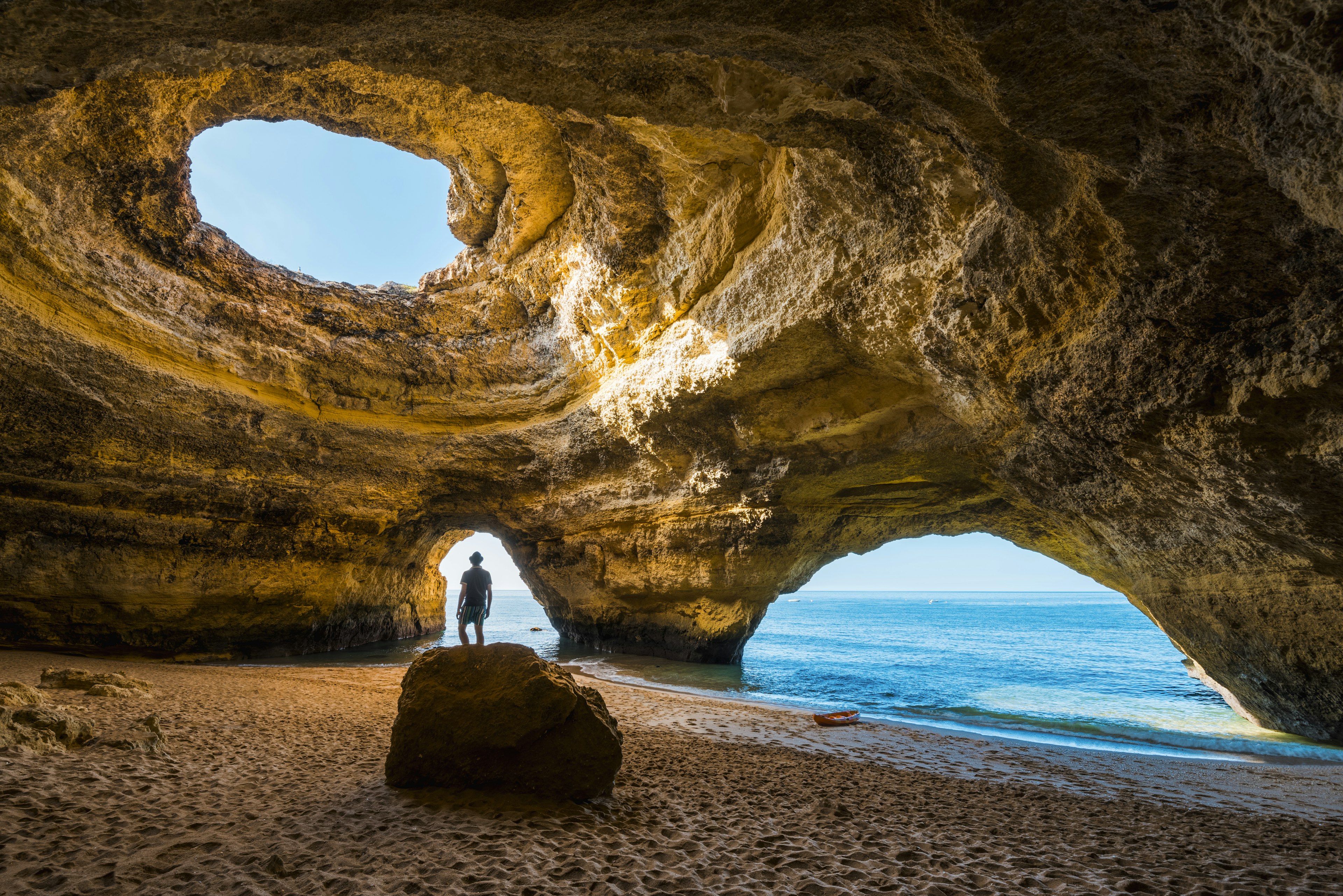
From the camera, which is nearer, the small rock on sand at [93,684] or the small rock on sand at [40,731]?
the small rock on sand at [40,731]

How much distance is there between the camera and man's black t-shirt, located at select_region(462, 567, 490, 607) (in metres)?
8.41

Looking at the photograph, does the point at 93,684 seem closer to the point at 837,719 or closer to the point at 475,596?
the point at 475,596

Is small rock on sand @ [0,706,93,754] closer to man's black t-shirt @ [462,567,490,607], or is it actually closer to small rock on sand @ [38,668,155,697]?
small rock on sand @ [38,668,155,697]

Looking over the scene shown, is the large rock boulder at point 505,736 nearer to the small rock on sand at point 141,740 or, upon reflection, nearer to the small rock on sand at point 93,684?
the small rock on sand at point 141,740

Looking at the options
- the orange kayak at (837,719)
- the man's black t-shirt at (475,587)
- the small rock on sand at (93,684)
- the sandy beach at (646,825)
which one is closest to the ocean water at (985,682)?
the orange kayak at (837,719)

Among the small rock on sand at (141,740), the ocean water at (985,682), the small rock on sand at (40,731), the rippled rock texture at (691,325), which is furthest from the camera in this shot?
the ocean water at (985,682)

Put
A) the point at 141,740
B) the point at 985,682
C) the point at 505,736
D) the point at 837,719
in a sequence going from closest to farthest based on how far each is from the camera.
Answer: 1. the point at 505,736
2. the point at 141,740
3. the point at 837,719
4. the point at 985,682

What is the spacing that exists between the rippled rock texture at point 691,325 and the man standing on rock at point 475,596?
3101 millimetres

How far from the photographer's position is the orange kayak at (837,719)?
19.5 ft

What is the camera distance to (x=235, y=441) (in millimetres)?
9484

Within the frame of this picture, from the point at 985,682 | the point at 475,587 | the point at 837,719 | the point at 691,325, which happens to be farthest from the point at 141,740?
the point at 985,682

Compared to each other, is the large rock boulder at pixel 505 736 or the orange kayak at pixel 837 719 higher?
the large rock boulder at pixel 505 736

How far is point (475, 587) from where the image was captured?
8469 mm

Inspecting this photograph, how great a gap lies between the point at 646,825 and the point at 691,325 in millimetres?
6752
